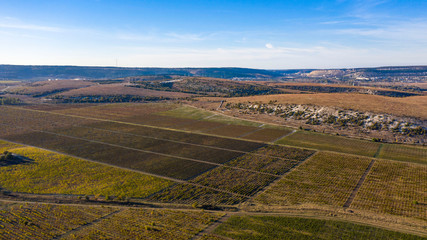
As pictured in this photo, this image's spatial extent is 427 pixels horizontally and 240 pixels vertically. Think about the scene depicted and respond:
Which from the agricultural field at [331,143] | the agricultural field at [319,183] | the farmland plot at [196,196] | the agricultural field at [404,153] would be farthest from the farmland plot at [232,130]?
the farmland plot at [196,196]

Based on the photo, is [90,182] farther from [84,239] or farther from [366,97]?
[366,97]

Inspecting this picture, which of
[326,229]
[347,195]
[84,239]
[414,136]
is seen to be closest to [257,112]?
[414,136]

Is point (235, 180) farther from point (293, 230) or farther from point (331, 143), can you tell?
point (331, 143)

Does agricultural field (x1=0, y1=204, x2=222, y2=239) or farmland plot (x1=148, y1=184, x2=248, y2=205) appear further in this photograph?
farmland plot (x1=148, y1=184, x2=248, y2=205)

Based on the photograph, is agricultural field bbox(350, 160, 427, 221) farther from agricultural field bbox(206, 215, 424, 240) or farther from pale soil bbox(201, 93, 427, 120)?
pale soil bbox(201, 93, 427, 120)

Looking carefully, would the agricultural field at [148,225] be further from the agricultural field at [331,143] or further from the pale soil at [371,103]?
the pale soil at [371,103]

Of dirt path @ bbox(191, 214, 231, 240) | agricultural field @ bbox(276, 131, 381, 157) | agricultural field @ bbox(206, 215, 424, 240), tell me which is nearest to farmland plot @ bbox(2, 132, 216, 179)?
dirt path @ bbox(191, 214, 231, 240)
